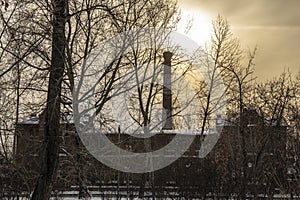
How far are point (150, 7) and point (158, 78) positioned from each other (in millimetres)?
9538

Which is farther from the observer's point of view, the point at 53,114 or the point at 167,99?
the point at 167,99

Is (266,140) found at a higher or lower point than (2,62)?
lower

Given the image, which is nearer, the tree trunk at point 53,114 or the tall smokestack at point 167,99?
the tree trunk at point 53,114

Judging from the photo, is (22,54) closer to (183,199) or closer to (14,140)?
(14,140)

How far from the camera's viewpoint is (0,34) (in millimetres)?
10016

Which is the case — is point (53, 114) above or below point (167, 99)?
below

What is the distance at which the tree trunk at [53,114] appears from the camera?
381 inches

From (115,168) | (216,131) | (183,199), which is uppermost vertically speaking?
(216,131)

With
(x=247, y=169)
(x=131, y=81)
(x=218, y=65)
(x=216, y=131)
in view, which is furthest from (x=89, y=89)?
(x=218, y=65)

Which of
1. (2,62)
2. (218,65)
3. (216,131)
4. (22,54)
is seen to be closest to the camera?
(22,54)

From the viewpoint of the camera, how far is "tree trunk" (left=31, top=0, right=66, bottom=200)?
9680 mm

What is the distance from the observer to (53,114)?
9.78m

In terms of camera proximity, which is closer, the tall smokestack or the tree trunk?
the tree trunk

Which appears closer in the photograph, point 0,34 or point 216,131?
point 0,34
